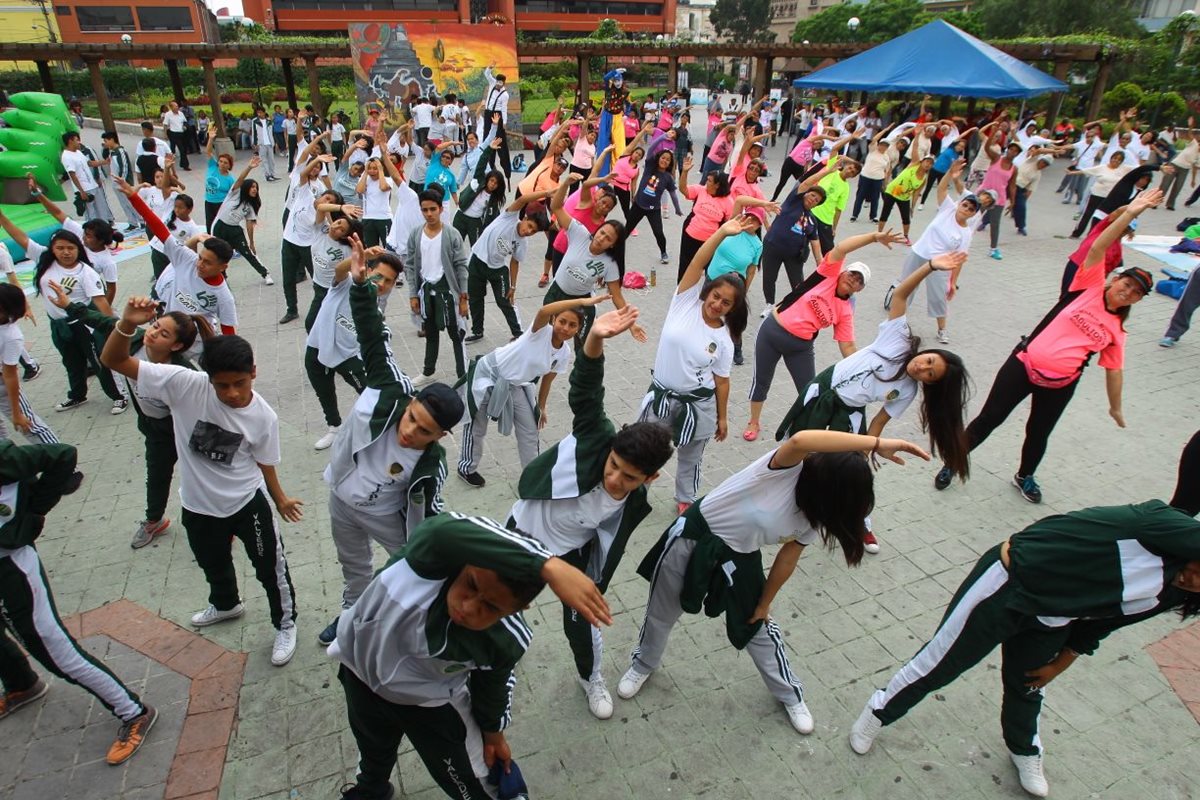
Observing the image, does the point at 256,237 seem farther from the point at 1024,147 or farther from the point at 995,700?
the point at 1024,147

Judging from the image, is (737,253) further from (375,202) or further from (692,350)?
(375,202)

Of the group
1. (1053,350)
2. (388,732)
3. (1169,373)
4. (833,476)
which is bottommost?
(1169,373)

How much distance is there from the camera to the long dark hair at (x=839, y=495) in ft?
8.46

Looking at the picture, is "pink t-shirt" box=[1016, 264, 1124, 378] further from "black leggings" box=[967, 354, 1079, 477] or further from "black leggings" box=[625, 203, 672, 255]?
"black leggings" box=[625, 203, 672, 255]

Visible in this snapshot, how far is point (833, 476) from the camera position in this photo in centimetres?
261

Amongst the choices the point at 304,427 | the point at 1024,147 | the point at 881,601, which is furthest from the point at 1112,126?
the point at 304,427

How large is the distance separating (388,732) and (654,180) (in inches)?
343

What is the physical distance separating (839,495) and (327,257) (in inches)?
221

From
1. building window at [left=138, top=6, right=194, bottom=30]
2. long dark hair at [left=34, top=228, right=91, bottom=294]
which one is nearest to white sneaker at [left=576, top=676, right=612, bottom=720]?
long dark hair at [left=34, top=228, right=91, bottom=294]

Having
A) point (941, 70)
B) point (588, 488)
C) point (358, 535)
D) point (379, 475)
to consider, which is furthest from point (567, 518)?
point (941, 70)

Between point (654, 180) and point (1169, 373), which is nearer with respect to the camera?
point (1169, 373)

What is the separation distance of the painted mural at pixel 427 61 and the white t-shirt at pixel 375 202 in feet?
40.7

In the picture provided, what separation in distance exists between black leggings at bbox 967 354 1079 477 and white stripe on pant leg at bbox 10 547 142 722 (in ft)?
18.2

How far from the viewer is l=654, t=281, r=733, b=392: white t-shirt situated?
4297 millimetres
